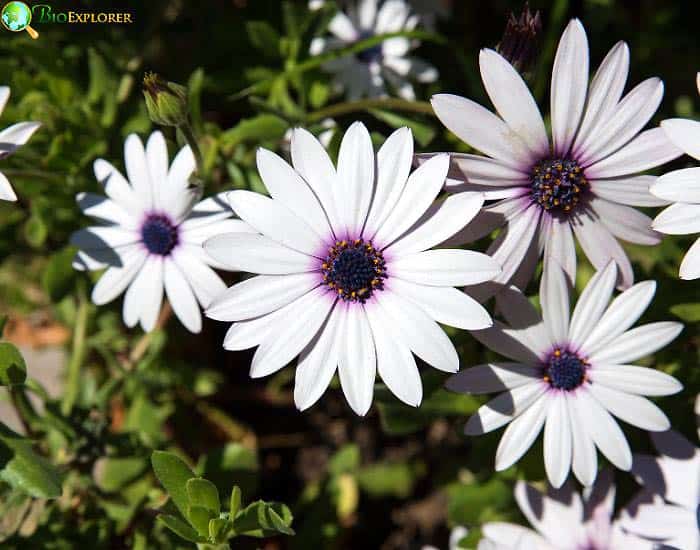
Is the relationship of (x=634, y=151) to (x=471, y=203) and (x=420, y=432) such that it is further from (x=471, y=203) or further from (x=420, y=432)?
(x=420, y=432)

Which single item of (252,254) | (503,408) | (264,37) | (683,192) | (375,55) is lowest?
(503,408)

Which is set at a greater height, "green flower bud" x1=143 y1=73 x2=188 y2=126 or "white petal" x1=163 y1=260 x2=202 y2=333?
"green flower bud" x1=143 y1=73 x2=188 y2=126

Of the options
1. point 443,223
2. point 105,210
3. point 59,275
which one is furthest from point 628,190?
point 59,275

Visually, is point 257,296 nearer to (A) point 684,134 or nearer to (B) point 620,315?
(B) point 620,315

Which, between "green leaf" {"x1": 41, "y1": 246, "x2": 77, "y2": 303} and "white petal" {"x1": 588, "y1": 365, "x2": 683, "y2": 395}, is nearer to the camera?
"white petal" {"x1": 588, "y1": 365, "x2": 683, "y2": 395}

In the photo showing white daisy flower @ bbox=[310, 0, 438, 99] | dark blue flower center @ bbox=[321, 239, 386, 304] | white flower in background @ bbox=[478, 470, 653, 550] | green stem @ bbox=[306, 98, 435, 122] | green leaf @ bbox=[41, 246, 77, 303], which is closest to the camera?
dark blue flower center @ bbox=[321, 239, 386, 304]

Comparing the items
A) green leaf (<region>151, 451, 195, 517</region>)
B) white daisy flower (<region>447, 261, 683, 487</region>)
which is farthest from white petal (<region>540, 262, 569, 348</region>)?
green leaf (<region>151, 451, 195, 517</region>)

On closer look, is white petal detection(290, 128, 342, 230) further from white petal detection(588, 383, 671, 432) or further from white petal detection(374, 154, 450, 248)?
white petal detection(588, 383, 671, 432)
